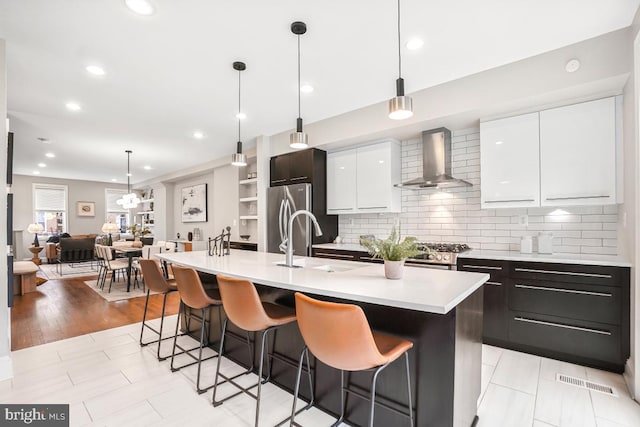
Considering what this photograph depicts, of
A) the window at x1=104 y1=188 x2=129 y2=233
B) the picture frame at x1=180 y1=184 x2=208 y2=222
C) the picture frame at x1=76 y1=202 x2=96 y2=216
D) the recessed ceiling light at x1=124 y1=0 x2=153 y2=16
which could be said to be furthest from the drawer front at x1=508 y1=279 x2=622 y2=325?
the picture frame at x1=76 y1=202 x2=96 y2=216

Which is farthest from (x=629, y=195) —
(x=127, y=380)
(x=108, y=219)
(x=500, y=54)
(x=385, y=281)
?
(x=108, y=219)

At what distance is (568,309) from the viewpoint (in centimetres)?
259

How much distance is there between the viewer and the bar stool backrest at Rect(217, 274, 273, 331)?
1749 millimetres

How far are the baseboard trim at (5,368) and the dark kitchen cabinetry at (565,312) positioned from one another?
13.6ft

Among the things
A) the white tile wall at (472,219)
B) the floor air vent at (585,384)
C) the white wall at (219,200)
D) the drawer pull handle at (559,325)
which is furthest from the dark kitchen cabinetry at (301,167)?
the floor air vent at (585,384)

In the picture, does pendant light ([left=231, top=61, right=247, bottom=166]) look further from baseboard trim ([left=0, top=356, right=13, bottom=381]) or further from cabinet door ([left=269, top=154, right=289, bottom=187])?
baseboard trim ([left=0, top=356, right=13, bottom=381])

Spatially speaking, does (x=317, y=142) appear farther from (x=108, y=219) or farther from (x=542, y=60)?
(x=108, y=219)

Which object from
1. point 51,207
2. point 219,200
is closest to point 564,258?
point 219,200

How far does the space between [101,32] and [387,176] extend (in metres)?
3.21

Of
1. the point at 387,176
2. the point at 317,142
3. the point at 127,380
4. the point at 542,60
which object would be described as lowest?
the point at 127,380

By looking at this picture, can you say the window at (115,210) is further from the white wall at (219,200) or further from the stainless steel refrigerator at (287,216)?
the stainless steel refrigerator at (287,216)

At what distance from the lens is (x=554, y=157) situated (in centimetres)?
282

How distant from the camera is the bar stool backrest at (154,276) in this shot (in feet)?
9.12

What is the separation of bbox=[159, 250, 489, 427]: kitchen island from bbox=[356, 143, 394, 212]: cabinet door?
6.81 ft
